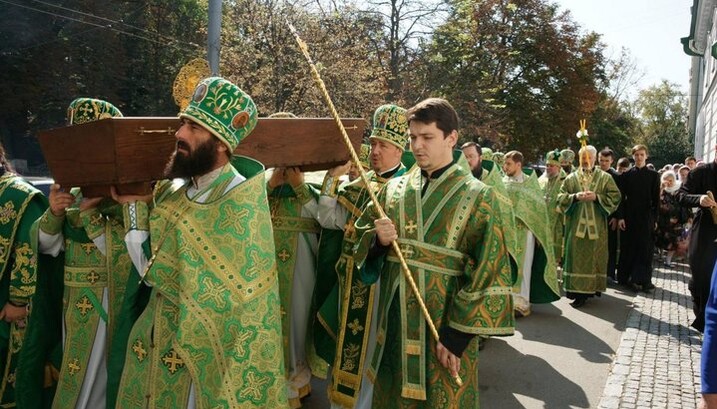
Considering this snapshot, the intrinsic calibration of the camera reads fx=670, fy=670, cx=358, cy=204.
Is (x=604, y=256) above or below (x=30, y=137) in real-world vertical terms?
below

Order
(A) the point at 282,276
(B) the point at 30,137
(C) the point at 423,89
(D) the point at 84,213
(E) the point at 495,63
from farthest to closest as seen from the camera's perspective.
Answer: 1. (B) the point at 30,137
2. (E) the point at 495,63
3. (C) the point at 423,89
4. (A) the point at 282,276
5. (D) the point at 84,213

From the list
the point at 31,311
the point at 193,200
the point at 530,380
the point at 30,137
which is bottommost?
the point at 530,380

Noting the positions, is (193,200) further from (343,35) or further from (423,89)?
(423,89)

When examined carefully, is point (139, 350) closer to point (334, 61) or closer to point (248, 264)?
point (248, 264)

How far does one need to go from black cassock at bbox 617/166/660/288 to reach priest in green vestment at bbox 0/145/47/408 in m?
9.28

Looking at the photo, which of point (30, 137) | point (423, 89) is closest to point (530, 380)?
point (423, 89)

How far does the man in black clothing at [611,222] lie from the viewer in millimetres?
10953

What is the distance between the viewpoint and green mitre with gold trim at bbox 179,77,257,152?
306 cm

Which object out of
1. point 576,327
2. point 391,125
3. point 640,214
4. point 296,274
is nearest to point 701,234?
point 576,327

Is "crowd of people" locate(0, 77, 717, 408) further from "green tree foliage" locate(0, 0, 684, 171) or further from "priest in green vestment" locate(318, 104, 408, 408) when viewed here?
"green tree foliage" locate(0, 0, 684, 171)

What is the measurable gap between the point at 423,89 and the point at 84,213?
20.3m

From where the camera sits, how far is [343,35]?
1792 centimetres

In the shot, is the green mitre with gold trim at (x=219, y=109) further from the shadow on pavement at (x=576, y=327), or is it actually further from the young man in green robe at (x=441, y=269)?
the shadow on pavement at (x=576, y=327)

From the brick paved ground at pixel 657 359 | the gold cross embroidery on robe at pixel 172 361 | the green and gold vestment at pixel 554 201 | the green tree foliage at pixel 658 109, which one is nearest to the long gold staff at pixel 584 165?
the green and gold vestment at pixel 554 201
